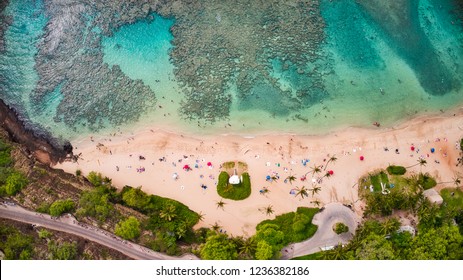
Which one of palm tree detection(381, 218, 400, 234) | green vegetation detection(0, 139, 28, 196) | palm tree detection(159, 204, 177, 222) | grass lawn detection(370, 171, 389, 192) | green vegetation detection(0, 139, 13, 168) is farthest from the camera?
green vegetation detection(0, 139, 13, 168)

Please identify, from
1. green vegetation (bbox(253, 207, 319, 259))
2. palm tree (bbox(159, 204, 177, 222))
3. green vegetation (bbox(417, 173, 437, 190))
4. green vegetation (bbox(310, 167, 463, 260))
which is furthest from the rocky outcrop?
green vegetation (bbox(417, 173, 437, 190))

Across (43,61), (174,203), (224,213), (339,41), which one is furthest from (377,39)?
(43,61)

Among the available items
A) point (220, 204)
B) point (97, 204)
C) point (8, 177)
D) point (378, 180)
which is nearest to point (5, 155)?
point (8, 177)

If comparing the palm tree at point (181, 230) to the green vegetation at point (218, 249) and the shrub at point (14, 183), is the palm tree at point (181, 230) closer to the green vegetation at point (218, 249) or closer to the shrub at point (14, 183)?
the green vegetation at point (218, 249)

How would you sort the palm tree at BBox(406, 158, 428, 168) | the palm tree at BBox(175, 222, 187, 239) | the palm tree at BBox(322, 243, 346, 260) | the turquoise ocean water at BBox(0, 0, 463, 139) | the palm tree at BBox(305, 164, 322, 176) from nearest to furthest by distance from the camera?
the palm tree at BBox(322, 243, 346, 260) < the palm tree at BBox(175, 222, 187, 239) < the palm tree at BBox(305, 164, 322, 176) < the palm tree at BBox(406, 158, 428, 168) < the turquoise ocean water at BBox(0, 0, 463, 139)

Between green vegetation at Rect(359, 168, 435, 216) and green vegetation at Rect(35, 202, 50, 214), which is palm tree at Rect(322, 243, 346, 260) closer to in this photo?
green vegetation at Rect(359, 168, 435, 216)

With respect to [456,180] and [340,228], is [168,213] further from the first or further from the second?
[456,180]
